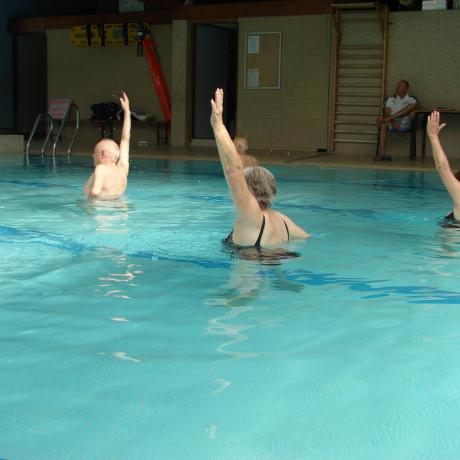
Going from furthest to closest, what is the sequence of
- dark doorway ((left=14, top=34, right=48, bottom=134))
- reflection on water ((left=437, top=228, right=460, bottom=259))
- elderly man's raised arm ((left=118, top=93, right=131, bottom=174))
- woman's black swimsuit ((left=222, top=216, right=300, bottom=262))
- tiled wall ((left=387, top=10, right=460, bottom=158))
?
dark doorway ((left=14, top=34, right=48, bottom=134)) → tiled wall ((left=387, top=10, right=460, bottom=158)) → elderly man's raised arm ((left=118, top=93, right=131, bottom=174)) → reflection on water ((left=437, top=228, right=460, bottom=259)) → woman's black swimsuit ((left=222, top=216, right=300, bottom=262))

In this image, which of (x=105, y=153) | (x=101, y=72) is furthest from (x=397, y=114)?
(x=101, y=72)

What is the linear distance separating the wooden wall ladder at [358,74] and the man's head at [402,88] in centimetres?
89

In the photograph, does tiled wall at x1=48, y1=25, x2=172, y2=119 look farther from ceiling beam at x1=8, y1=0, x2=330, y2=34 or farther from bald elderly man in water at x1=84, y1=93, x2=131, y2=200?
bald elderly man in water at x1=84, y1=93, x2=131, y2=200

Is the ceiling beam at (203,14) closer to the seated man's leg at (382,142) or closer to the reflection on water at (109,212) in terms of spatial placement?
the seated man's leg at (382,142)

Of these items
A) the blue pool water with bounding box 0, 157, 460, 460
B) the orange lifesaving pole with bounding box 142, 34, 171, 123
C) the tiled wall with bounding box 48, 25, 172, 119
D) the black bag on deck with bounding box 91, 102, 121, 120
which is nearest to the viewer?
the blue pool water with bounding box 0, 157, 460, 460

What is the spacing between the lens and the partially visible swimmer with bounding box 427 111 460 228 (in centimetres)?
542

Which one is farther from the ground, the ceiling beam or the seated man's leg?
the ceiling beam

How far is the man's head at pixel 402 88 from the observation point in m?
13.2

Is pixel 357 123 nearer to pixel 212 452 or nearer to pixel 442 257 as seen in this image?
pixel 442 257

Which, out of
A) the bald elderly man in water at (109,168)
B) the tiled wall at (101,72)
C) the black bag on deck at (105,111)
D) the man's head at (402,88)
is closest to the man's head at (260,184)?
the bald elderly man in water at (109,168)

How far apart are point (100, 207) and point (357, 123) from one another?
8.46 m

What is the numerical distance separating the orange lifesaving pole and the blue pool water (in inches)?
423

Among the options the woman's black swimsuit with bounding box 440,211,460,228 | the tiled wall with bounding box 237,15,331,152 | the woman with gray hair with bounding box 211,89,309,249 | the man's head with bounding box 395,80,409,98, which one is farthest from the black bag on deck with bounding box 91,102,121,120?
the woman with gray hair with bounding box 211,89,309,249

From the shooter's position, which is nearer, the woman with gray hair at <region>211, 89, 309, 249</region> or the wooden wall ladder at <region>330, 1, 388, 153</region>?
the woman with gray hair at <region>211, 89, 309, 249</region>
